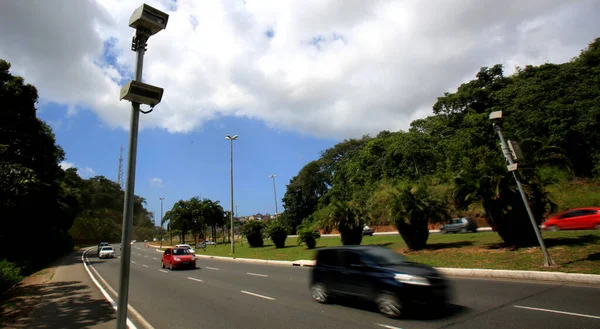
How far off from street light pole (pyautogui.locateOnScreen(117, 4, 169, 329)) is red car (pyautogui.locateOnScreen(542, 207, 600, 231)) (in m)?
26.2

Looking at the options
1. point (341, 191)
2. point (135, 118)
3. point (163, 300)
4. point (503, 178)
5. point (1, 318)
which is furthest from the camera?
point (341, 191)

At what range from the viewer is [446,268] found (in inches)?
536

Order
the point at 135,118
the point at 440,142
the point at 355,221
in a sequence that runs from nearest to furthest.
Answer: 1. the point at 135,118
2. the point at 355,221
3. the point at 440,142

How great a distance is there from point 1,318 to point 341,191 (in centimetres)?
5637

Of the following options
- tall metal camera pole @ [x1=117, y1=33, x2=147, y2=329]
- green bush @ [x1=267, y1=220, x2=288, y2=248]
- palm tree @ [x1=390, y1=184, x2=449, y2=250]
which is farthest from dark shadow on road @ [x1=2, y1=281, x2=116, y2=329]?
green bush @ [x1=267, y1=220, x2=288, y2=248]

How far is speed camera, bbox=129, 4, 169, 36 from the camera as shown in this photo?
4.05 m

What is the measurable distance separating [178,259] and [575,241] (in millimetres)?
21316

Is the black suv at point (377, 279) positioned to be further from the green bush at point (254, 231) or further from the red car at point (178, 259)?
the green bush at point (254, 231)

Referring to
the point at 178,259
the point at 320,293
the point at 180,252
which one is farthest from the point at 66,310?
the point at 180,252

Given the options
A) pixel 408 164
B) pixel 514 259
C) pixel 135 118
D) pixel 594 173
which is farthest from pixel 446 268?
pixel 408 164

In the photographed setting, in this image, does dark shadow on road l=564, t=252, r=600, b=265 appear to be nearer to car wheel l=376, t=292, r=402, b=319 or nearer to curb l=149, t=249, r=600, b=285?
curb l=149, t=249, r=600, b=285

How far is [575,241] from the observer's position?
575 inches

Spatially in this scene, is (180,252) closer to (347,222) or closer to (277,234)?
(347,222)

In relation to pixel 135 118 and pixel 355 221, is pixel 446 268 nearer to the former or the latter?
pixel 355 221
